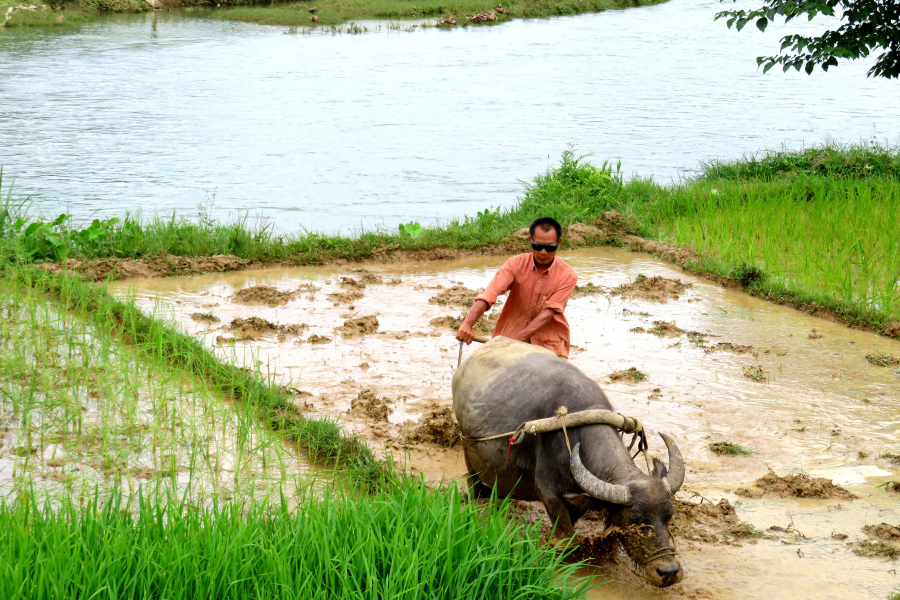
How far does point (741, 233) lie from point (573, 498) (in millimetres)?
5718

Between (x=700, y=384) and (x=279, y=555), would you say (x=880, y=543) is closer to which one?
(x=700, y=384)

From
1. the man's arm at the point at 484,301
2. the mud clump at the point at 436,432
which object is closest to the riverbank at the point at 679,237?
the mud clump at the point at 436,432

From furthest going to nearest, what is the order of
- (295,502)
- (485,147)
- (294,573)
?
1. (485,147)
2. (295,502)
3. (294,573)

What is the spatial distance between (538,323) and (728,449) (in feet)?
4.27

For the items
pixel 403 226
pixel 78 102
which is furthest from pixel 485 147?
pixel 78 102

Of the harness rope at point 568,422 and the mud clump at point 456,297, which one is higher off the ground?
the harness rope at point 568,422

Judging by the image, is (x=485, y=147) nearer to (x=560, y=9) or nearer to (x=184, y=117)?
(x=184, y=117)

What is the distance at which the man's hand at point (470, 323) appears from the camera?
381 centimetres

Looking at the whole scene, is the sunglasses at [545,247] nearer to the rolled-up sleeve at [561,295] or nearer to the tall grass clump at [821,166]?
the rolled-up sleeve at [561,295]

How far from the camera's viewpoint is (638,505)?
2963 mm

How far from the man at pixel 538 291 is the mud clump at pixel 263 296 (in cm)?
277

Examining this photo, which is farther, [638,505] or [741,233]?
[741,233]

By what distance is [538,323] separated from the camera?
13.3 feet

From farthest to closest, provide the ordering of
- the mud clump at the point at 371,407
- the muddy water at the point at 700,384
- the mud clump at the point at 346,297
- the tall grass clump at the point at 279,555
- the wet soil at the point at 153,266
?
the wet soil at the point at 153,266 < the mud clump at the point at 346,297 < the mud clump at the point at 371,407 < the muddy water at the point at 700,384 < the tall grass clump at the point at 279,555
